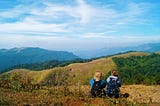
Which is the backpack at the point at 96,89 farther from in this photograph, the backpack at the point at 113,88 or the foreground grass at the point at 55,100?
the foreground grass at the point at 55,100

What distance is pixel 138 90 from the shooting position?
2120 cm

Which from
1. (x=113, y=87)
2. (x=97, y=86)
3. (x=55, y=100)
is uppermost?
(x=97, y=86)

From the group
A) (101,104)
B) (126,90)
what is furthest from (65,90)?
(126,90)

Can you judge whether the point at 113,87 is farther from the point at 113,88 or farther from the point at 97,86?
the point at 97,86

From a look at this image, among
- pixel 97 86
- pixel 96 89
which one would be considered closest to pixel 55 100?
pixel 96 89

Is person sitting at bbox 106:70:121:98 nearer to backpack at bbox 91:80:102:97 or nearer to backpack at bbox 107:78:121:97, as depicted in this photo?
backpack at bbox 107:78:121:97

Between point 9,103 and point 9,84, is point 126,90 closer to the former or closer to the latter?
point 9,84

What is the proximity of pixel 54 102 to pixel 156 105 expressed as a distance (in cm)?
512

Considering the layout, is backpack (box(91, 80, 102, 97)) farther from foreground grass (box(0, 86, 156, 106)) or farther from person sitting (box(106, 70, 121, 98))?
foreground grass (box(0, 86, 156, 106))

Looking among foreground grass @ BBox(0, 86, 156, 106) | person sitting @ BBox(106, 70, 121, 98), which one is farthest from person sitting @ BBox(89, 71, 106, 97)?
foreground grass @ BBox(0, 86, 156, 106)

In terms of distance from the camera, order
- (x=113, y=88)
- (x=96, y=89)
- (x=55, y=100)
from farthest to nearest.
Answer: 1. (x=113, y=88)
2. (x=96, y=89)
3. (x=55, y=100)

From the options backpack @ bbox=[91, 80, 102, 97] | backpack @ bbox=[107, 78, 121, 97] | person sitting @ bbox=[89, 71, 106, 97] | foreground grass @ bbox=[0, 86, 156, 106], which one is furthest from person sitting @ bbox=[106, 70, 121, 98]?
foreground grass @ bbox=[0, 86, 156, 106]

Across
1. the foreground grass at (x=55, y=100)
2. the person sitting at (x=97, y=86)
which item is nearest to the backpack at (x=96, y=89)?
the person sitting at (x=97, y=86)

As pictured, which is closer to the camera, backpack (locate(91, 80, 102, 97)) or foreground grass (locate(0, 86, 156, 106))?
foreground grass (locate(0, 86, 156, 106))
